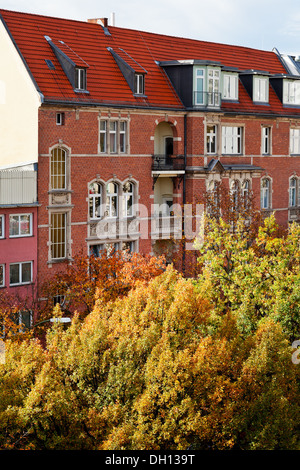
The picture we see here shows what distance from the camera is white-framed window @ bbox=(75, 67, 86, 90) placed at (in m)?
48.8

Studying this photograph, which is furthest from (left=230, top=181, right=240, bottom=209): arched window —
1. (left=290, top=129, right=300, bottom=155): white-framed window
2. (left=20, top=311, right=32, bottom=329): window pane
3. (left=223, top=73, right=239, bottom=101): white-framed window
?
(left=20, top=311, right=32, bottom=329): window pane

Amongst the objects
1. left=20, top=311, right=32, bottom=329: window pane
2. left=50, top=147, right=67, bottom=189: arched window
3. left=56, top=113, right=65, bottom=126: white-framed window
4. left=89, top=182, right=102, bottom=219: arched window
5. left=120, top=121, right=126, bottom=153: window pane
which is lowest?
left=20, top=311, right=32, bottom=329: window pane

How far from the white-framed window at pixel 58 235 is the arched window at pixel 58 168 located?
1502 mm

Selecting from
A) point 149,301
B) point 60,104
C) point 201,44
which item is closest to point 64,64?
point 60,104

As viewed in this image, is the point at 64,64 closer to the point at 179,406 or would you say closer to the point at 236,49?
the point at 236,49

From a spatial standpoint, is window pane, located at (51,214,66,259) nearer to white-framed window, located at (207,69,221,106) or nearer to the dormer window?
the dormer window

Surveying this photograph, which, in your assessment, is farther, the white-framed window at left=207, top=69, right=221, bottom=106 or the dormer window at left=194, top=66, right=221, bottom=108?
the white-framed window at left=207, top=69, right=221, bottom=106

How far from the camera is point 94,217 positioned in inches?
1970

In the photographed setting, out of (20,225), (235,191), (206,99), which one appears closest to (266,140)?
(235,191)

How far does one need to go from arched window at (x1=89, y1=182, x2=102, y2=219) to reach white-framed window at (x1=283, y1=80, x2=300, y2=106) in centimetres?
1896

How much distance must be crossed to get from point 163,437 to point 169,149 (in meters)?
30.9

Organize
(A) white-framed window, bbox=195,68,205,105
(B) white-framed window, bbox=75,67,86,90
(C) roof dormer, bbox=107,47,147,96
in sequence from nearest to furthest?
(B) white-framed window, bbox=75,67,86,90, (C) roof dormer, bbox=107,47,147,96, (A) white-framed window, bbox=195,68,205,105

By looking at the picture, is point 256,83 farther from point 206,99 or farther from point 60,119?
point 60,119

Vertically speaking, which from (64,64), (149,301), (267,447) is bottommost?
(267,447)
